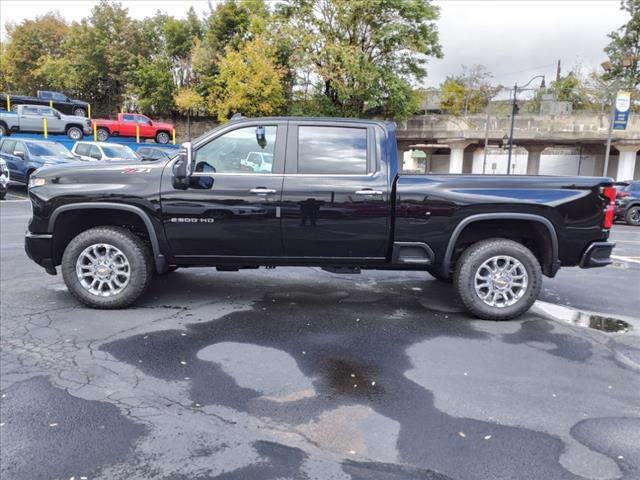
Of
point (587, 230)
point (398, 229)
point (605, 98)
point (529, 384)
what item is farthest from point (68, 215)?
point (605, 98)

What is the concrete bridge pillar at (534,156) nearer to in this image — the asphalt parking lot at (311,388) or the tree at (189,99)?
the tree at (189,99)

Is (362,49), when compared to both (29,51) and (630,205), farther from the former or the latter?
(29,51)

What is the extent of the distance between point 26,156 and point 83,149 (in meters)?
2.55

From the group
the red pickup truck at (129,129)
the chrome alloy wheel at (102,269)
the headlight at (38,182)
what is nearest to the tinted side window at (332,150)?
the chrome alloy wheel at (102,269)

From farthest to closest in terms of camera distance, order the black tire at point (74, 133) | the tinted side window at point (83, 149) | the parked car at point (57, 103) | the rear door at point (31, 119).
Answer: the parked car at point (57, 103)
the black tire at point (74, 133)
the rear door at point (31, 119)
the tinted side window at point (83, 149)

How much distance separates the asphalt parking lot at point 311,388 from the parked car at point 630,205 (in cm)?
1352

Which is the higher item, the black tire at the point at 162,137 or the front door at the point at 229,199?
the black tire at the point at 162,137

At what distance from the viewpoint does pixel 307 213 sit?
5.03 m

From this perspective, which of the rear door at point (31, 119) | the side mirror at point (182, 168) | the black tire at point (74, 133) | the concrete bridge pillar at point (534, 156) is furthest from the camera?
the concrete bridge pillar at point (534, 156)

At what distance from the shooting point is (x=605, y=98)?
42.7m

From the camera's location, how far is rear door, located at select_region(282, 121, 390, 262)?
16.5ft

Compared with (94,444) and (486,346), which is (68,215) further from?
(486,346)

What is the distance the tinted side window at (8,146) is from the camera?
1697cm

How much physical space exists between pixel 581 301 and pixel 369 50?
113 feet
